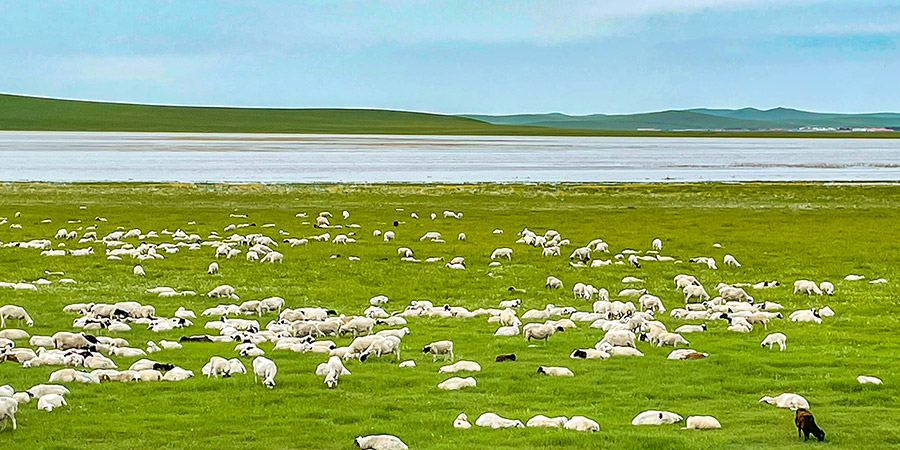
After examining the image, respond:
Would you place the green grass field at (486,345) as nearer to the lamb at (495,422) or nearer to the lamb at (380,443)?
the lamb at (495,422)

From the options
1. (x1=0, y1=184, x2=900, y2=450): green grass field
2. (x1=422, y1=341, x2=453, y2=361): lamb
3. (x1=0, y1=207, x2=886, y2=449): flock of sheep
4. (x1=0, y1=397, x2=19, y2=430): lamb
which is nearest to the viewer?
(x1=0, y1=397, x2=19, y2=430): lamb

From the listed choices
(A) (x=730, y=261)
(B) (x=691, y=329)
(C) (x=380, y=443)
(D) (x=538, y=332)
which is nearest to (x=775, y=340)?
(B) (x=691, y=329)

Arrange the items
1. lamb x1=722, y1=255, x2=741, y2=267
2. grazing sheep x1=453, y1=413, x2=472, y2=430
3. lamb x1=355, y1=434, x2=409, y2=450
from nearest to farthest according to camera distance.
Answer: lamb x1=355, y1=434, x2=409, y2=450 → grazing sheep x1=453, y1=413, x2=472, y2=430 → lamb x1=722, y1=255, x2=741, y2=267

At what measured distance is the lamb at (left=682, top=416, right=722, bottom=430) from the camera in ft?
42.8

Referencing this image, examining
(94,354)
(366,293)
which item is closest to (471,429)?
(94,354)

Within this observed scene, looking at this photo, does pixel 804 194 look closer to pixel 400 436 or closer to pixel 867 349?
pixel 867 349

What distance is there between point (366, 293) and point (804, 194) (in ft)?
156

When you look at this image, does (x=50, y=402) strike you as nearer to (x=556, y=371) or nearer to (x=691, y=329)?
(x=556, y=371)

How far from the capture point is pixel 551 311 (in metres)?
22.4

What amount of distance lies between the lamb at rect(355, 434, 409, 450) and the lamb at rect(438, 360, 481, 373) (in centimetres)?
428

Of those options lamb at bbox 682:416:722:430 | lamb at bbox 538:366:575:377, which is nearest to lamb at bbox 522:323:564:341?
lamb at bbox 538:366:575:377

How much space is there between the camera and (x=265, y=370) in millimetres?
15555

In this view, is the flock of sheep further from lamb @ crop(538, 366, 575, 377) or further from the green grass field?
the green grass field

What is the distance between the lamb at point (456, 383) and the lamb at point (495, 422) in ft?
6.73
